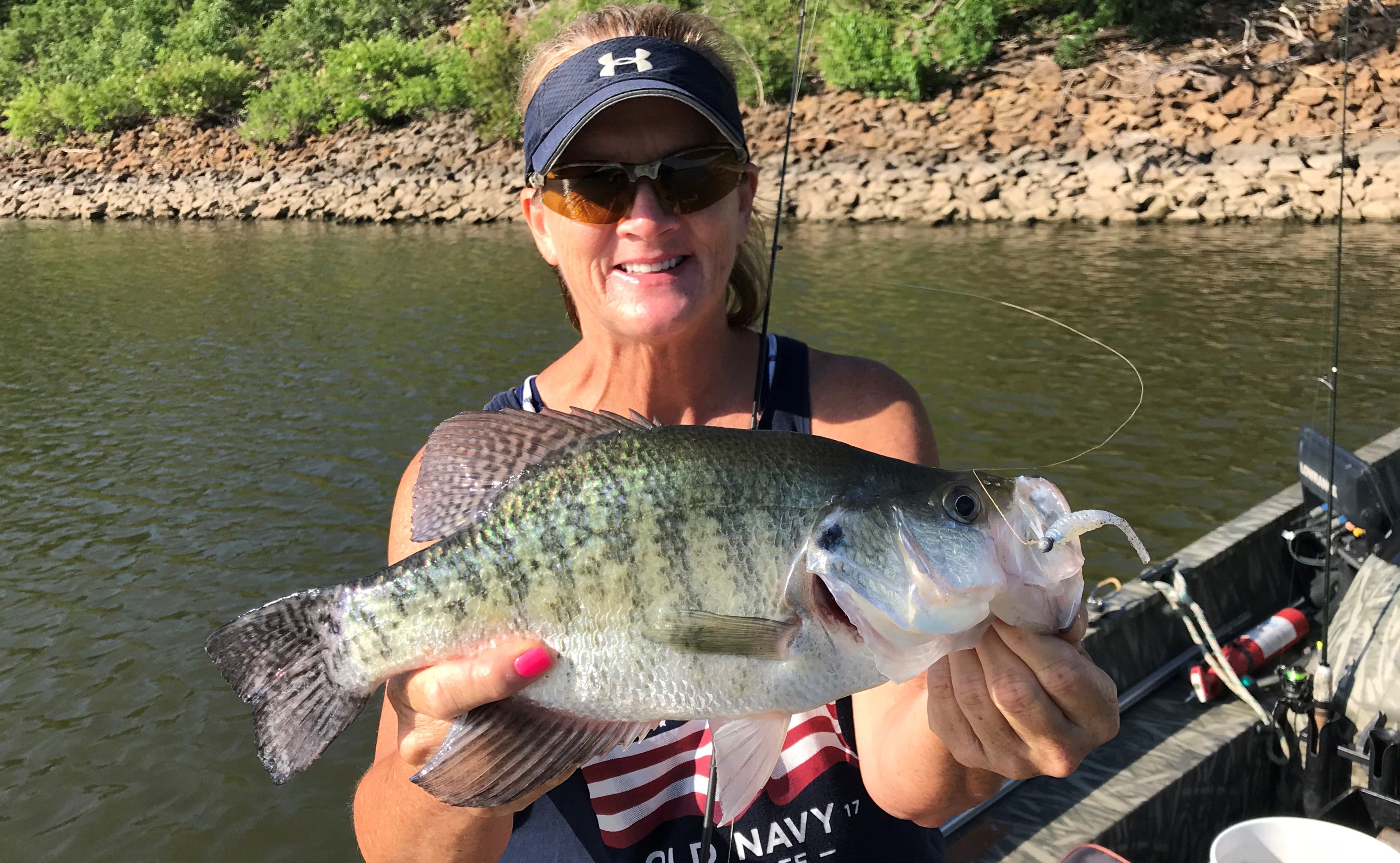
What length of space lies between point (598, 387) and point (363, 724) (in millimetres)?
5567

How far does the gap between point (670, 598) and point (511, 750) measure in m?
0.42

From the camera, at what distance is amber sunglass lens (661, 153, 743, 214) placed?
2258 mm

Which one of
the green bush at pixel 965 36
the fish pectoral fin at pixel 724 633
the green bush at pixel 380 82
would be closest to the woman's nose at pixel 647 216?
the fish pectoral fin at pixel 724 633

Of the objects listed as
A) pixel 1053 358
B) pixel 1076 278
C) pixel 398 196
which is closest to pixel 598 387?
pixel 1053 358

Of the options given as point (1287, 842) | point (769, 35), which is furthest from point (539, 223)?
point (769, 35)

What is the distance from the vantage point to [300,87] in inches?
1332

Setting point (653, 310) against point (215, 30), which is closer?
point (653, 310)

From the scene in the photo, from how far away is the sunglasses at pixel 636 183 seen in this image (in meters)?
2.25

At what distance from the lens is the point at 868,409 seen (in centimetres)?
239

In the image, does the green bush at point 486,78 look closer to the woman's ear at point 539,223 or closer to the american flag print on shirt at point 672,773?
the woman's ear at point 539,223

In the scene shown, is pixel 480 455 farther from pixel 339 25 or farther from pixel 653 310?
pixel 339 25

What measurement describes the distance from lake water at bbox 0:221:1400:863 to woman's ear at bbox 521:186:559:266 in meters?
4.95

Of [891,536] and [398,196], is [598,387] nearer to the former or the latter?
[891,536]

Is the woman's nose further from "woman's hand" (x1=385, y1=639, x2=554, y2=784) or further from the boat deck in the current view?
the boat deck
